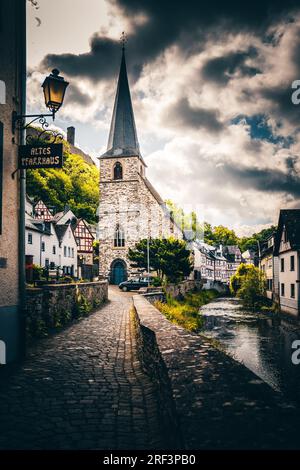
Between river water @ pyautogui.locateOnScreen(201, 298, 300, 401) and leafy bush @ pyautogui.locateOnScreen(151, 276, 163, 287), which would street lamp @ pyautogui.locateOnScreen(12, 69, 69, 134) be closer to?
river water @ pyautogui.locateOnScreen(201, 298, 300, 401)

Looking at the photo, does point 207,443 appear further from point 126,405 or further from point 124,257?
point 124,257

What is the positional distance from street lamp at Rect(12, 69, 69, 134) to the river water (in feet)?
32.4

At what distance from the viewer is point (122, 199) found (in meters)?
44.6

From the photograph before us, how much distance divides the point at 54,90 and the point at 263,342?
678 inches

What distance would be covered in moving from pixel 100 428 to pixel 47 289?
661cm

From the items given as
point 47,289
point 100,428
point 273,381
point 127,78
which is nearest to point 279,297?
point 273,381

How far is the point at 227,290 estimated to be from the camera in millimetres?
63125

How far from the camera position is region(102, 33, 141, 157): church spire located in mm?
44469

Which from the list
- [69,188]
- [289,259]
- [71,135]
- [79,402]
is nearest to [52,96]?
[79,402]

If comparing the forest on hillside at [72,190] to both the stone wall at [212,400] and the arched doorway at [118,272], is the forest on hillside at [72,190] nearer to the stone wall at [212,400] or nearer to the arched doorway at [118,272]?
the arched doorway at [118,272]

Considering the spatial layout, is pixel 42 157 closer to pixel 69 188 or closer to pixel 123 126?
pixel 123 126

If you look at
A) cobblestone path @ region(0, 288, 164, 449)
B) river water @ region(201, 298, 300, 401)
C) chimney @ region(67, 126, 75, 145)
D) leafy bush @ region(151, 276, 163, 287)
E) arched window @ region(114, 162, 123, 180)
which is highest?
chimney @ region(67, 126, 75, 145)

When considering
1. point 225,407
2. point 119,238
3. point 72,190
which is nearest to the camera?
point 225,407

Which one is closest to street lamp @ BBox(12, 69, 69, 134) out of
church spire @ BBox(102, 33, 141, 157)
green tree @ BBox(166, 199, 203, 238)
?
A: church spire @ BBox(102, 33, 141, 157)
